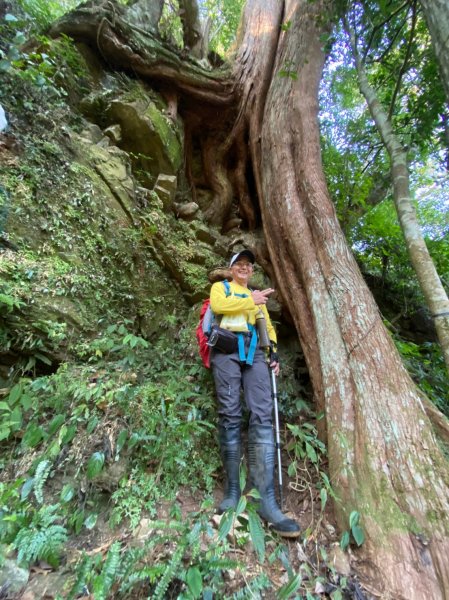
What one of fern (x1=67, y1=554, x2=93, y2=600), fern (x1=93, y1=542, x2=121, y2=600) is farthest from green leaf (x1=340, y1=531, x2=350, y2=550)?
fern (x1=67, y1=554, x2=93, y2=600)

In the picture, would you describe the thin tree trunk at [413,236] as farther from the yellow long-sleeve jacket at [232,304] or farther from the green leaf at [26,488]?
the green leaf at [26,488]

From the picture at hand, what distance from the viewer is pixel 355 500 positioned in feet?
7.97

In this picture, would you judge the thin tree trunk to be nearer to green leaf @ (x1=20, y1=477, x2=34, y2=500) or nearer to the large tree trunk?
the large tree trunk

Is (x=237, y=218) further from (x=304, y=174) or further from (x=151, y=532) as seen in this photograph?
(x=151, y=532)

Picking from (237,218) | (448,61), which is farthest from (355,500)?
(237,218)

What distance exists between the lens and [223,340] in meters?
3.22

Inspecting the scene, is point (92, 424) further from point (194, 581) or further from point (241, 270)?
point (241, 270)

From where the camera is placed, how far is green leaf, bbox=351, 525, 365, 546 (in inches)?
86.6

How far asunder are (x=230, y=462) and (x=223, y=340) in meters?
1.11

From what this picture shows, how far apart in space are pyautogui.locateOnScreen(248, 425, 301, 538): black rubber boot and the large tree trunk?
443 millimetres

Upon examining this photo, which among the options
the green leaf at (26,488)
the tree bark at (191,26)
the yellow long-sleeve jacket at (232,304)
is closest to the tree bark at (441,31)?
the yellow long-sleeve jacket at (232,304)

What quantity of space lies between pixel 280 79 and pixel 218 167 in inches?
82.0

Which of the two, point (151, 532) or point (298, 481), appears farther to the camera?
point (298, 481)

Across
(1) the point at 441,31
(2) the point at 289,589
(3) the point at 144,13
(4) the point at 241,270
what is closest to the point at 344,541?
(2) the point at 289,589
